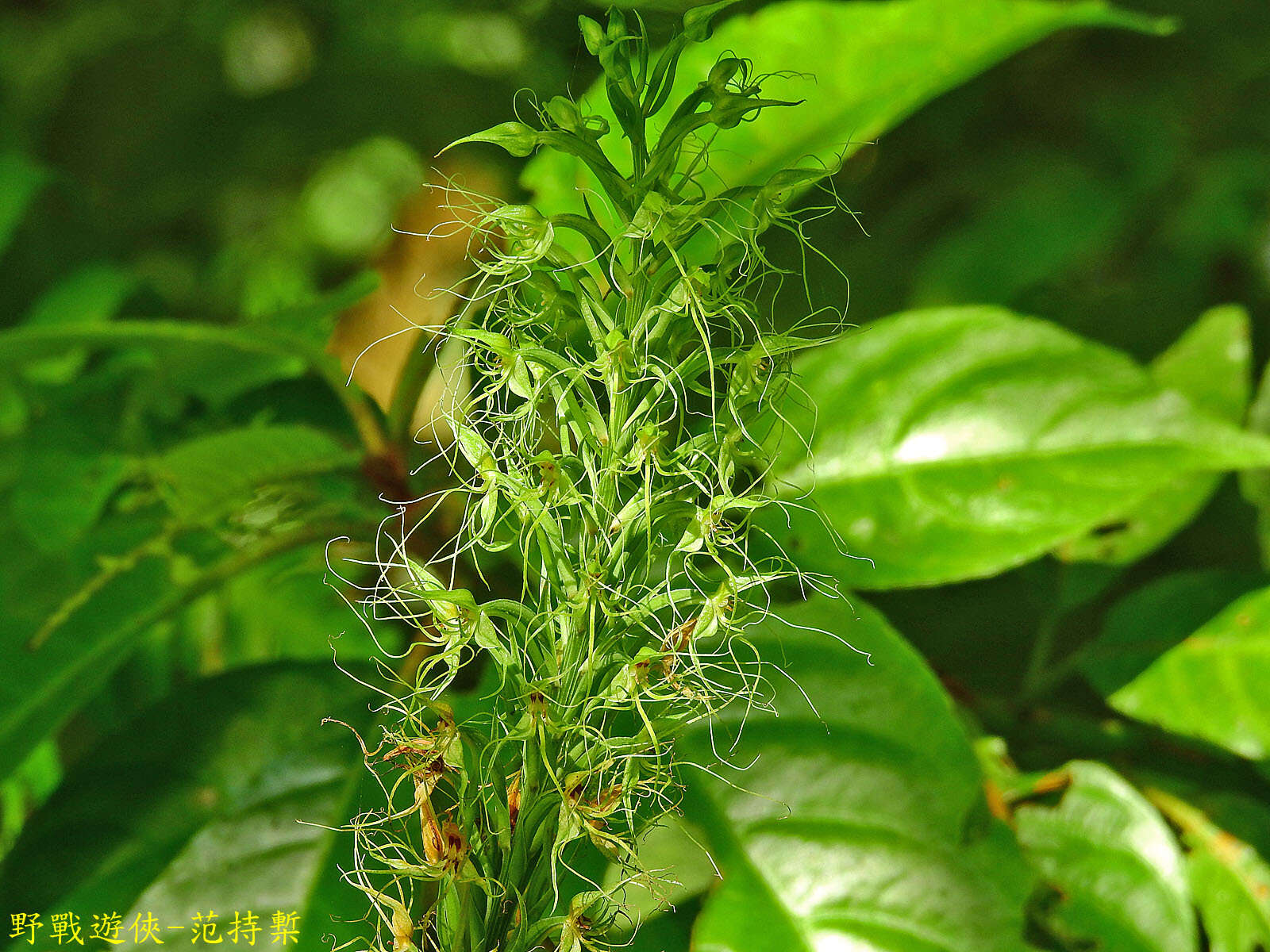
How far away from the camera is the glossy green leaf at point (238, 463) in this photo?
30 cm

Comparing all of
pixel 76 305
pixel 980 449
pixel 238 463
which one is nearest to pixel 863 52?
pixel 980 449

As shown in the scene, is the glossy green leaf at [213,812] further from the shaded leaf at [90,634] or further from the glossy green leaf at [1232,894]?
the glossy green leaf at [1232,894]

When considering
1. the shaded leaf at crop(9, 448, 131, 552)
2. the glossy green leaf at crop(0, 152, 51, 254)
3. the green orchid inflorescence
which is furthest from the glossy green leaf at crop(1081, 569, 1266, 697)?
the glossy green leaf at crop(0, 152, 51, 254)

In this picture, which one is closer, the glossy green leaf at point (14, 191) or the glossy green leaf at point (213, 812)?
the glossy green leaf at point (213, 812)

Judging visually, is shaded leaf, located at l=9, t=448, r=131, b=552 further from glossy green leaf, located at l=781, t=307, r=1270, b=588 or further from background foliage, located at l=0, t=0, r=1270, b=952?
glossy green leaf, located at l=781, t=307, r=1270, b=588

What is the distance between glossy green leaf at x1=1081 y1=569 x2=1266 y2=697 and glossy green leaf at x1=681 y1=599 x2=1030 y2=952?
0.10 m

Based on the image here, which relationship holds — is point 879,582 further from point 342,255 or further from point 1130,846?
point 342,255

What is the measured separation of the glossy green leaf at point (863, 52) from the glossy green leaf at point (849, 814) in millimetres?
128

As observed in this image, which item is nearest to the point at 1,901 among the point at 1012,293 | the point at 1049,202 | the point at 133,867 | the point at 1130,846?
the point at 133,867

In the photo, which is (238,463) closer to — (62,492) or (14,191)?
(62,492)

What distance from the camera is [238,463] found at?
0.30m

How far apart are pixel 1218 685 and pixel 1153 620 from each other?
0.11 ft

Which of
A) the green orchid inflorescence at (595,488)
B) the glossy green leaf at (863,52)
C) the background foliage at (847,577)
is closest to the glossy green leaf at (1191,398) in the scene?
the background foliage at (847,577)

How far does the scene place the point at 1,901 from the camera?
0.26 meters
